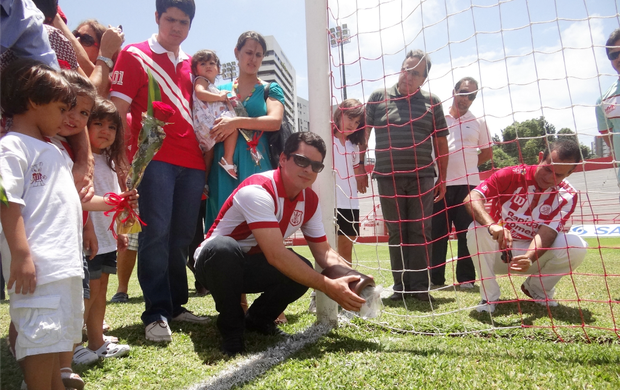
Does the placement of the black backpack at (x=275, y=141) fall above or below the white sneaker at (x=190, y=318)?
above

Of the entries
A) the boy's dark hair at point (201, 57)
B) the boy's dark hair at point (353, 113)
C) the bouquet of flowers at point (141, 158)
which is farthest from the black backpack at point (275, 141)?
the bouquet of flowers at point (141, 158)

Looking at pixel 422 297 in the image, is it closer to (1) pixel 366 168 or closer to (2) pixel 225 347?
(1) pixel 366 168

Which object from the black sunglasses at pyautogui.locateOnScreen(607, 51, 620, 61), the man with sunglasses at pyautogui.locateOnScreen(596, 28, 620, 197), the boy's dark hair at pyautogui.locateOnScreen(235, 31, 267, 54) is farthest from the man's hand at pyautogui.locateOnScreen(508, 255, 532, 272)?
the boy's dark hair at pyautogui.locateOnScreen(235, 31, 267, 54)

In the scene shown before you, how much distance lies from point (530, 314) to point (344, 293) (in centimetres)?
161

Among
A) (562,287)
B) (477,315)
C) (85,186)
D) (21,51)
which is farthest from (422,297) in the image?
(21,51)

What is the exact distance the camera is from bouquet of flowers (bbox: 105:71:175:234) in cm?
212

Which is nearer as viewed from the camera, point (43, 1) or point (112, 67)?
point (43, 1)

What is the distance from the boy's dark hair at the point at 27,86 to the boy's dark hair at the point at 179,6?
4.57ft

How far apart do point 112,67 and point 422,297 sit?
2.94 m

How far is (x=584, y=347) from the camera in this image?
2229mm

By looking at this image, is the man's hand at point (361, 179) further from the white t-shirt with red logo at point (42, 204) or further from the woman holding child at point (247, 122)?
the white t-shirt with red logo at point (42, 204)

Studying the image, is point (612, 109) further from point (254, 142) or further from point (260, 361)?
point (260, 361)

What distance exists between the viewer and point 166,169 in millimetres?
2678

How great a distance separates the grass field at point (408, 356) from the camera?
6.07 ft
